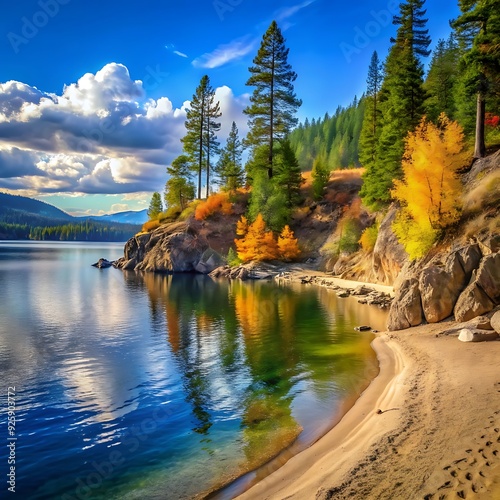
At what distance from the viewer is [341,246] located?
6088 centimetres

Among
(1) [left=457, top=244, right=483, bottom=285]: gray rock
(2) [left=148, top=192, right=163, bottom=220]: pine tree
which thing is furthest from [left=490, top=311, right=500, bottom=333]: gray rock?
(2) [left=148, top=192, right=163, bottom=220]: pine tree

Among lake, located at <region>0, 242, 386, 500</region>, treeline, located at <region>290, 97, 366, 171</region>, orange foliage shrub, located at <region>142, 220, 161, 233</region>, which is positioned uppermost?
treeline, located at <region>290, 97, 366, 171</region>

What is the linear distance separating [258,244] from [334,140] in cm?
7031

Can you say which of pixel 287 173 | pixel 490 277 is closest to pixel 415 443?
pixel 490 277

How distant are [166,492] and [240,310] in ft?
90.5

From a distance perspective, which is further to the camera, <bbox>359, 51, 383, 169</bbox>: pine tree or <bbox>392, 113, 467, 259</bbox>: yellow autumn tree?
<bbox>359, 51, 383, 169</bbox>: pine tree

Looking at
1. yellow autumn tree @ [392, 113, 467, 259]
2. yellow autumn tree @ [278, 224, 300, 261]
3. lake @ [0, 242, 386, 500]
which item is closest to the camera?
lake @ [0, 242, 386, 500]

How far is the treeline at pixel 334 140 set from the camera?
111 meters

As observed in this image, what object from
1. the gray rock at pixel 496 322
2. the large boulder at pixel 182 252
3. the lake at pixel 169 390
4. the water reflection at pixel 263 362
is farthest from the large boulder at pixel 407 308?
the large boulder at pixel 182 252

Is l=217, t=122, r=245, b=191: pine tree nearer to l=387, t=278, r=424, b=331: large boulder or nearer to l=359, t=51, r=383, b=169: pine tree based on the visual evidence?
l=359, t=51, r=383, b=169: pine tree

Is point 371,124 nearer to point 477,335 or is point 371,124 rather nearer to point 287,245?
point 287,245

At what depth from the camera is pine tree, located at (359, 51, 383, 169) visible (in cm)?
5920

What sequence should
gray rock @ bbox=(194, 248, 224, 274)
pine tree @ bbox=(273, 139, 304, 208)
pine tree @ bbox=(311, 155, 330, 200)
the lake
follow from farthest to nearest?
pine tree @ bbox=(311, 155, 330, 200), gray rock @ bbox=(194, 248, 224, 274), pine tree @ bbox=(273, 139, 304, 208), the lake

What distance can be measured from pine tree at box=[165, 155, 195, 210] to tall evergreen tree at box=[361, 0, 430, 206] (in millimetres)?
42528
